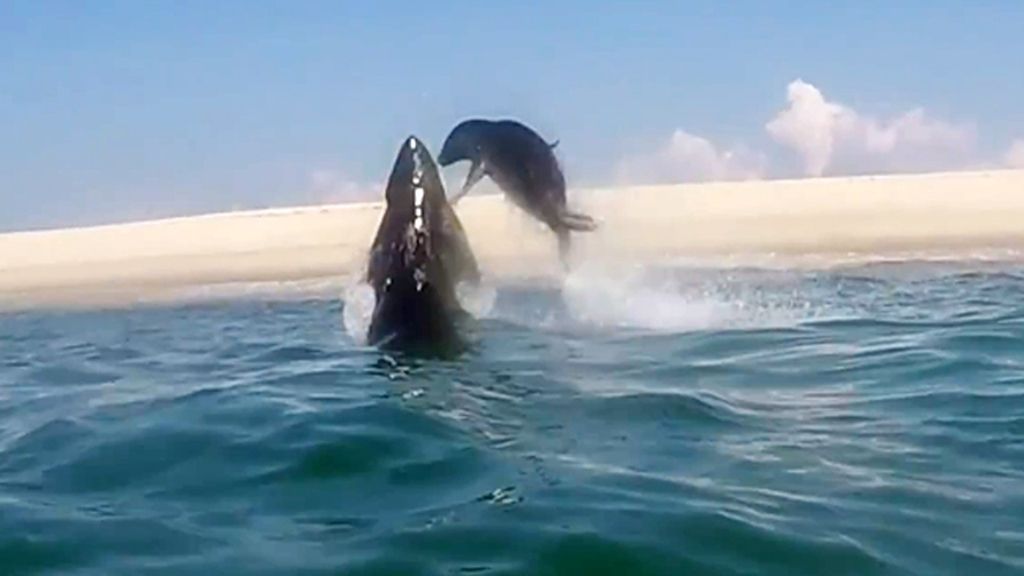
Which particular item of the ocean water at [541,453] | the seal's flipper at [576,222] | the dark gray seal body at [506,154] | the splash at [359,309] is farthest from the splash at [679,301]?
the splash at [359,309]

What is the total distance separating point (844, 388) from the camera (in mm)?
7605

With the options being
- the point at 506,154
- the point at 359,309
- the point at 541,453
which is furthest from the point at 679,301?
the point at 541,453

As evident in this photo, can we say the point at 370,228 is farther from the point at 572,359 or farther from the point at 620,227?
the point at 572,359

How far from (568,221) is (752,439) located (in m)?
5.32

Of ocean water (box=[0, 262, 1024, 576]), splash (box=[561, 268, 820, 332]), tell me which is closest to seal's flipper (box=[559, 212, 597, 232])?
splash (box=[561, 268, 820, 332])

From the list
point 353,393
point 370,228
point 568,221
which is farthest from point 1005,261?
point 370,228

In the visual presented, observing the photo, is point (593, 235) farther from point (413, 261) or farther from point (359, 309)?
point (413, 261)

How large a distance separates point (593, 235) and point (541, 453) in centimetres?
1195

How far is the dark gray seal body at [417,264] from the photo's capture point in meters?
8.48

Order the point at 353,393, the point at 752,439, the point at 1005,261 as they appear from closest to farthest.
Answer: the point at 752,439, the point at 353,393, the point at 1005,261

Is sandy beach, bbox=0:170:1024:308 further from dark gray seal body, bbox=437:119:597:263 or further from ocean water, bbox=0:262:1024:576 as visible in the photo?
ocean water, bbox=0:262:1024:576

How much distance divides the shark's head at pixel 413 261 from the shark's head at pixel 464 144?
1.56 metres

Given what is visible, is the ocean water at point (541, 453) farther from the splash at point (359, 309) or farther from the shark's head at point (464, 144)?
the shark's head at point (464, 144)

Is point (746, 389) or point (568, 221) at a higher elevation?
point (568, 221)
